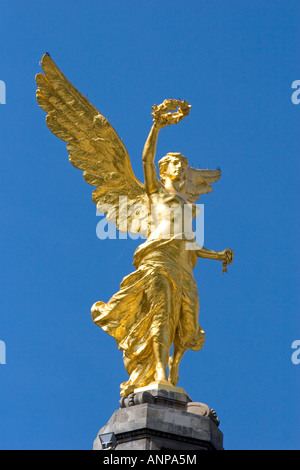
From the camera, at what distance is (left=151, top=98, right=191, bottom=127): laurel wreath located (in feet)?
71.6

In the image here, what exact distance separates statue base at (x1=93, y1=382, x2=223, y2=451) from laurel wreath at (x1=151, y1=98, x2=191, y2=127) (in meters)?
5.24

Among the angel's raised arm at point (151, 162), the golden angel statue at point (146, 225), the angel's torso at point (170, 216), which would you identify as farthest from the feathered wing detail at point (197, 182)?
the angel's raised arm at point (151, 162)

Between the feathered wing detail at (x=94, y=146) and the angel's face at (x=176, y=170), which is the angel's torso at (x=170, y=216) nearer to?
the angel's face at (x=176, y=170)

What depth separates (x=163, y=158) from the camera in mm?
23359

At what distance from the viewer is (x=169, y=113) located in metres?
21.9

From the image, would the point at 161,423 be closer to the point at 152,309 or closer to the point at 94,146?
the point at 152,309

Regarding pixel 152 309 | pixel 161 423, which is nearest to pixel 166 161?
pixel 152 309

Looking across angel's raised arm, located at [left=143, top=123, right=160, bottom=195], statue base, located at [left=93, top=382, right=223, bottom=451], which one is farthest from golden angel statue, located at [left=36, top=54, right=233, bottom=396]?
statue base, located at [left=93, top=382, right=223, bottom=451]

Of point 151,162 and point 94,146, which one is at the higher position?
point 94,146

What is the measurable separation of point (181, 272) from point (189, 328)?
3.62 ft

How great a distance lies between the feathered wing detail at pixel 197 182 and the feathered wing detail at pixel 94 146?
0.99 meters

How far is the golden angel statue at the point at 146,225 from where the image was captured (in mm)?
21234

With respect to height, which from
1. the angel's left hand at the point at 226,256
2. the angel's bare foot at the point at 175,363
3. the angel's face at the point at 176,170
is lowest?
the angel's bare foot at the point at 175,363

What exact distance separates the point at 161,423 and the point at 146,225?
485 centimetres
